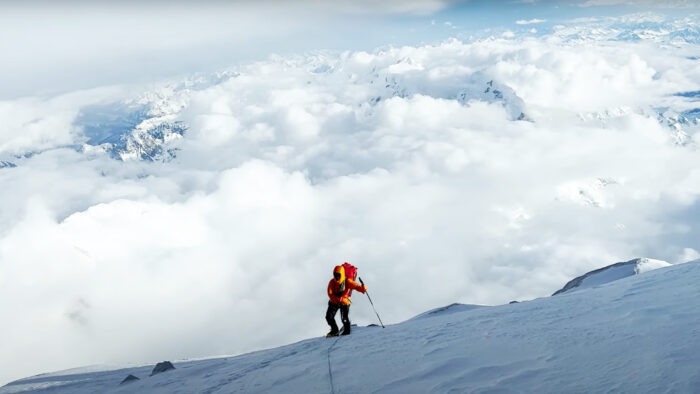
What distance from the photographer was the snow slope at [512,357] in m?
4.93

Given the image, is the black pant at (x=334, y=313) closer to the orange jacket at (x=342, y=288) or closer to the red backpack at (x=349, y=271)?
the orange jacket at (x=342, y=288)

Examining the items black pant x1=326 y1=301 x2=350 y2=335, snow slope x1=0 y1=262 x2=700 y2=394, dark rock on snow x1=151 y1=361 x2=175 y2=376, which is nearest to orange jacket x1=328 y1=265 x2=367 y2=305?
black pant x1=326 y1=301 x2=350 y2=335

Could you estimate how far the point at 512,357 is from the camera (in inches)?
241

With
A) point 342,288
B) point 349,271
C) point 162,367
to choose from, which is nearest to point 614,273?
point 349,271

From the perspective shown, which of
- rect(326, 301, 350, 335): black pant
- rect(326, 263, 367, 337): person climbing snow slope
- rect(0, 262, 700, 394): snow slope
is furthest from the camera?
rect(326, 301, 350, 335): black pant

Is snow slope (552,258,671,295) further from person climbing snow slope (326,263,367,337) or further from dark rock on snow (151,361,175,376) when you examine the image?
dark rock on snow (151,361,175,376)

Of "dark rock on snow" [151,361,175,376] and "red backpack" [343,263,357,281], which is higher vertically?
"red backpack" [343,263,357,281]

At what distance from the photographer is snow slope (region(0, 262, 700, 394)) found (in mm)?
4930

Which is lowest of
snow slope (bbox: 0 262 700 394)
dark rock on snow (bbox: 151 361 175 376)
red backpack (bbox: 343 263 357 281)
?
snow slope (bbox: 0 262 700 394)

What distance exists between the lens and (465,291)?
197 metres

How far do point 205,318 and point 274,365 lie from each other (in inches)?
7733

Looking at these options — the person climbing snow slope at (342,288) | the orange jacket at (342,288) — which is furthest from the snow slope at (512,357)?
the orange jacket at (342,288)

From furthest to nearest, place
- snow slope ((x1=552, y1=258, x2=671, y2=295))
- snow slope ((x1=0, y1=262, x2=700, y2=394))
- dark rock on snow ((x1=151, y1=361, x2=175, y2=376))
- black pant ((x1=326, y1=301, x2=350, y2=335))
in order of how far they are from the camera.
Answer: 1. snow slope ((x1=552, y1=258, x2=671, y2=295))
2. black pant ((x1=326, y1=301, x2=350, y2=335))
3. dark rock on snow ((x1=151, y1=361, x2=175, y2=376))
4. snow slope ((x1=0, y1=262, x2=700, y2=394))

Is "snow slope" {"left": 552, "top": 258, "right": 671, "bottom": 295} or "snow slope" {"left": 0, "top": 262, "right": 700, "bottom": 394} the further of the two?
"snow slope" {"left": 552, "top": 258, "right": 671, "bottom": 295}
